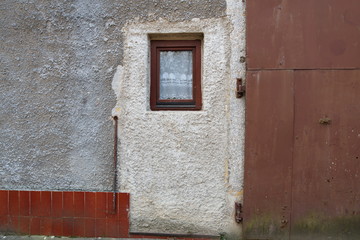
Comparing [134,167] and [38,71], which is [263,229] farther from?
[38,71]

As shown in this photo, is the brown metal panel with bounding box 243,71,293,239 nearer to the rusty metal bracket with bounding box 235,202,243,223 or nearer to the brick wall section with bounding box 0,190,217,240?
the rusty metal bracket with bounding box 235,202,243,223

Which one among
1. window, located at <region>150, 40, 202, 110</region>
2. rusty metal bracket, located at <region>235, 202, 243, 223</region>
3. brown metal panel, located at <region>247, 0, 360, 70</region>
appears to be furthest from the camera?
window, located at <region>150, 40, 202, 110</region>

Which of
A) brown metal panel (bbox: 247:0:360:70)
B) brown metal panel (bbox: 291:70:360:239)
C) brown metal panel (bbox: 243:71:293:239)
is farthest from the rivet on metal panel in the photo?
brown metal panel (bbox: 247:0:360:70)

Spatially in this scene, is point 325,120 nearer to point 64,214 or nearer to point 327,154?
point 327,154

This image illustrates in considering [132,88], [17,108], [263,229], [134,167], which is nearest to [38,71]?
[17,108]

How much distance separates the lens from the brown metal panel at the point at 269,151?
2.61 meters

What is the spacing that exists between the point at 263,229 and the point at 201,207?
0.61 meters

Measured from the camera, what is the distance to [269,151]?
2.63 m

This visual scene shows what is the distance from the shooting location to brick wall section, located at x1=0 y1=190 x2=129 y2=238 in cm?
276

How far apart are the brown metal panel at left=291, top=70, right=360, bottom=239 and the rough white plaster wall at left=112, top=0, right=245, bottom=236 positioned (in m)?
0.54

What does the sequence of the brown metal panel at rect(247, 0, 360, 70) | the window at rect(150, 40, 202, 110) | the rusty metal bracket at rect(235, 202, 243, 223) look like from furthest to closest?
the window at rect(150, 40, 202, 110) → the rusty metal bracket at rect(235, 202, 243, 223) → the brown metal panel at rect(247, 0, 360, 70)

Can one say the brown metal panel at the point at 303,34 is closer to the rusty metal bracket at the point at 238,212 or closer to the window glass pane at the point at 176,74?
the window glass pane at the point at 176,74

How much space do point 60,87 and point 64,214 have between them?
1230mm

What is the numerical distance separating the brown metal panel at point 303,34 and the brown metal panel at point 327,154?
13 centimetres
